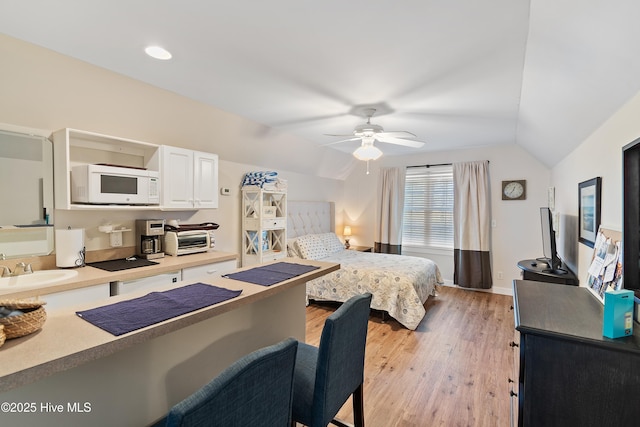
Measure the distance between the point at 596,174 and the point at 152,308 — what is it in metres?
2.96

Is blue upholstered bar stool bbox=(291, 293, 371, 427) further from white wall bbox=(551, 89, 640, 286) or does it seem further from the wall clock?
the wall clock

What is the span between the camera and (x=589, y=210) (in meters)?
2.35

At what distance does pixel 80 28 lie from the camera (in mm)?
1753

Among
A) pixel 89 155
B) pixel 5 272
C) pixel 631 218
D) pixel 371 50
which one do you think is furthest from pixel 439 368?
pixel 89 155

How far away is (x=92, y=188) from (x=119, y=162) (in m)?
0.58

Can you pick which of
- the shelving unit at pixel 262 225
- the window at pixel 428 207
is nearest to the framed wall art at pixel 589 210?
the window at pixel 428 207

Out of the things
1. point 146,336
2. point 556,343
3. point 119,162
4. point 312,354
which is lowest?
point 312,354

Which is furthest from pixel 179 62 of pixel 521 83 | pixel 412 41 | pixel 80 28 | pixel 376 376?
pixel 376 376

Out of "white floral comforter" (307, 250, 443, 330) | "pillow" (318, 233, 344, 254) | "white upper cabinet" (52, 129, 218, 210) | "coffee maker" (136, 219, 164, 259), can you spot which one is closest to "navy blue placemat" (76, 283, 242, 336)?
"white upper cabinet" (52, 129, 218, 210)

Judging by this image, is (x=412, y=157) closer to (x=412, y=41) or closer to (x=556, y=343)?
(x=412, y=41)

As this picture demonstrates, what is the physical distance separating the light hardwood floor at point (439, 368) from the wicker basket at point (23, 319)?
1.91 metres

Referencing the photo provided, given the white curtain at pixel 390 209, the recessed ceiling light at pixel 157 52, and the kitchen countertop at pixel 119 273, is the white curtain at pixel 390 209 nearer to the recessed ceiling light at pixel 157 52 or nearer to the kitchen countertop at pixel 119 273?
the kitchen countertop at pixel 119 273

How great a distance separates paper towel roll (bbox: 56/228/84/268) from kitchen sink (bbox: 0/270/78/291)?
11 centimetres

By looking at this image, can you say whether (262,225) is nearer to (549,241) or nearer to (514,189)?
(549,241)
